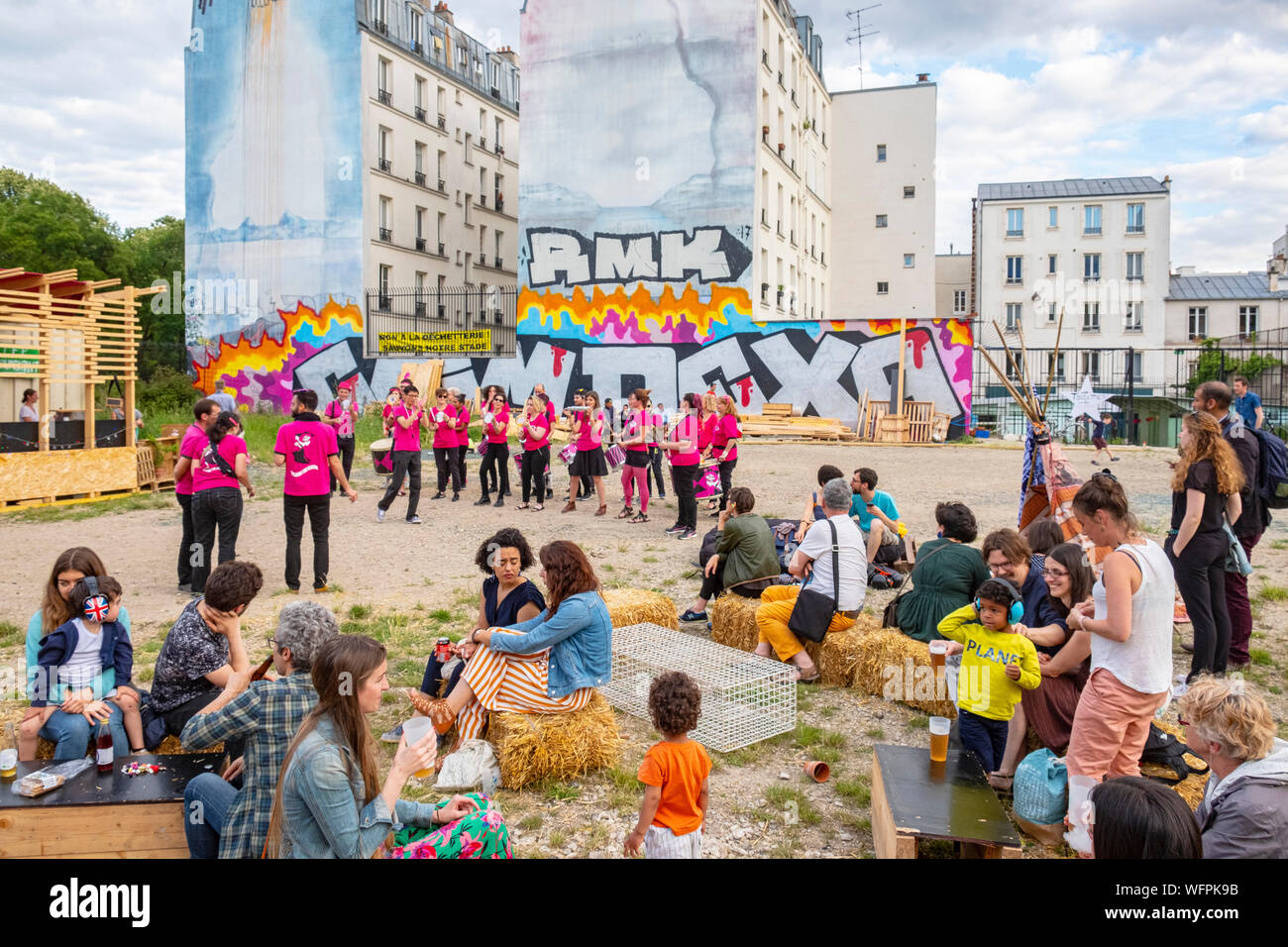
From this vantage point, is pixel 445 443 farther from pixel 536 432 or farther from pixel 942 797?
pixel 942 797

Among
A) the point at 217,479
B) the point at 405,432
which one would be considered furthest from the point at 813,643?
the point at 405,432

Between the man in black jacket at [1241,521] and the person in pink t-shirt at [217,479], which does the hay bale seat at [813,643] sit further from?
the person in pink t-shirt at [217,479]

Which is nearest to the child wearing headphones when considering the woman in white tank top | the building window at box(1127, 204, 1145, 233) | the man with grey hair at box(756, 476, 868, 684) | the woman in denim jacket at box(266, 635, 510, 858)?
the woman in white tank top

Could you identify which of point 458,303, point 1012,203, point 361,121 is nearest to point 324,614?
point 361,121

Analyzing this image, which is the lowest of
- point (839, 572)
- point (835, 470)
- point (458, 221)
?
point (839, 572)

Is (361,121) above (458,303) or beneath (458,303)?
above

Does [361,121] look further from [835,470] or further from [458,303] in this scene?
[835,470]

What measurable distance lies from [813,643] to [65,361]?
46.1 ft

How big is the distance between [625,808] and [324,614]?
6.07 ft

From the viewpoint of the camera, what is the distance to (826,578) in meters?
6.68

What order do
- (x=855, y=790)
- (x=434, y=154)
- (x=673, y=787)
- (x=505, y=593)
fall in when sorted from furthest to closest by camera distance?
(x=434, y=154), (x=505, y=593), (x=855, y=790), (x=673, y=787)

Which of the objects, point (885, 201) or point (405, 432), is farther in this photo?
point (885, 201)

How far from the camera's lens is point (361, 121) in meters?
32.1
